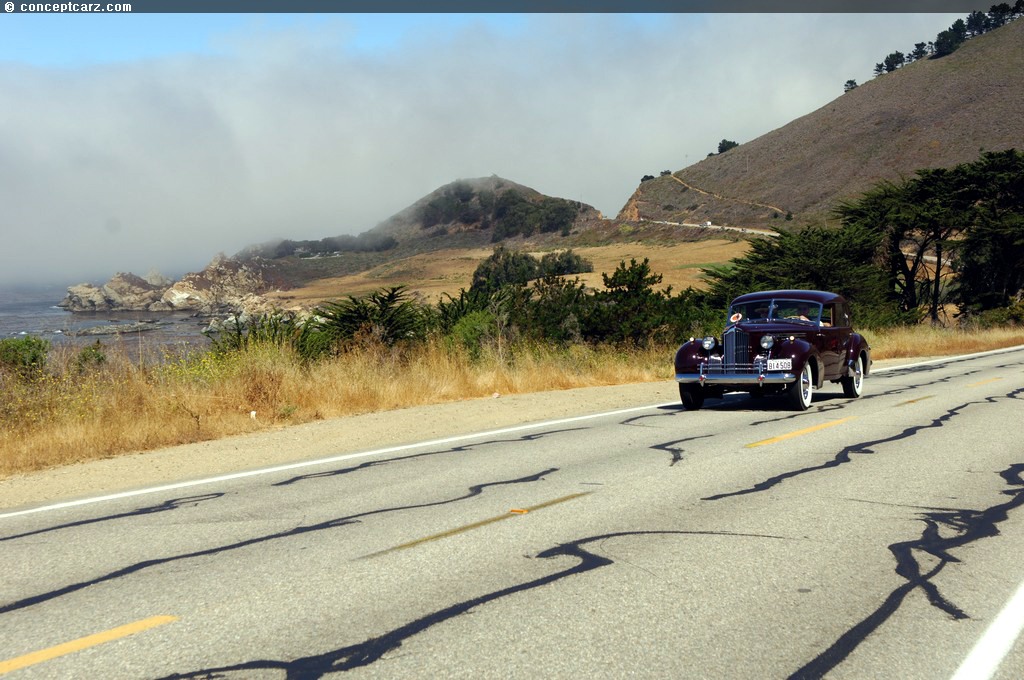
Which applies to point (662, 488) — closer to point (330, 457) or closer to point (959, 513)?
point (959, 513)

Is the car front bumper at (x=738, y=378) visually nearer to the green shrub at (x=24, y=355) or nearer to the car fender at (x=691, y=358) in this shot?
the car fender at (x=691, y=358)

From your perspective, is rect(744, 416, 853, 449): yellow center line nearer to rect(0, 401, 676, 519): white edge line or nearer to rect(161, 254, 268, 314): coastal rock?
rect(0, 401, 676, 519): white edge line

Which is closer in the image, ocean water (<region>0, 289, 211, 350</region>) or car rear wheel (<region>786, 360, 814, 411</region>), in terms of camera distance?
car rear wheel (<region>786, 360, 814, 411</region>)

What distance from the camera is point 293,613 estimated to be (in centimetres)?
479

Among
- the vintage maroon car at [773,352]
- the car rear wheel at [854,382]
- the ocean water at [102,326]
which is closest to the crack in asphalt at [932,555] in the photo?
Answer: the vintage maroon car at [773,352]

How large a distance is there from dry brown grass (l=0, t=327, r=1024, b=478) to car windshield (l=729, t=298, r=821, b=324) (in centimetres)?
400

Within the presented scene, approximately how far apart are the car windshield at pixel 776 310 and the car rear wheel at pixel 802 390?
1.13m

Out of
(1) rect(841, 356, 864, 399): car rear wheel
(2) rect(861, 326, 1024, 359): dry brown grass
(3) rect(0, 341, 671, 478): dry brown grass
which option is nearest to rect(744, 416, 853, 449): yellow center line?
(1) rect(841, 356, 864, 399): car rear wheel

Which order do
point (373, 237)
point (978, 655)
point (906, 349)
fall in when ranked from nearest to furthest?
point (978, 655) < point (906, 349) < point (373, 237)

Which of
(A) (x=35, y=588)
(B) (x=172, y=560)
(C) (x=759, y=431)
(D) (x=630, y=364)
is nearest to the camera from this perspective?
(A) (x=35, y=588)

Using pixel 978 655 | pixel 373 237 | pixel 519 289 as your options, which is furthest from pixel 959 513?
pixel 373 237

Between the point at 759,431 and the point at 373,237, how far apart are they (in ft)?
469

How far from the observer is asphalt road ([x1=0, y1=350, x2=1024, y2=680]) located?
4215mm

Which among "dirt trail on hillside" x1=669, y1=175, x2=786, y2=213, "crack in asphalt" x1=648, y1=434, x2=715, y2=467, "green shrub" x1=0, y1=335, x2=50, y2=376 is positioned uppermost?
"dirt trail on hillside" x1=669, y1=175, x2=786, y2=213
